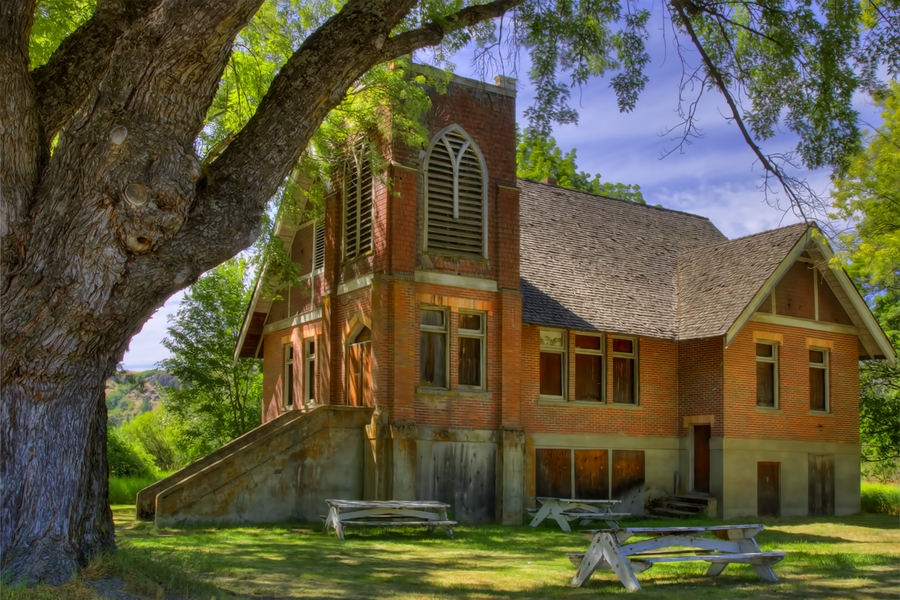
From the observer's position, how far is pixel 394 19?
29.2 ft

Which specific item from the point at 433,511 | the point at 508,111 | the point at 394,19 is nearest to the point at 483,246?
the point at 508,111

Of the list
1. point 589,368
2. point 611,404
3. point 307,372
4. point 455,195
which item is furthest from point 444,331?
point 611,404

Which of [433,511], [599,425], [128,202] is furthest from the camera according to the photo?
[599,425]

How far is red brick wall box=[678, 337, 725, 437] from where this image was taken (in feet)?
78.2

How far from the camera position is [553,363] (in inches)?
914

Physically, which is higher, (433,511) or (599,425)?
(599,425)

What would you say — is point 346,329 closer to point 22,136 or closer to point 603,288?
point 603,288

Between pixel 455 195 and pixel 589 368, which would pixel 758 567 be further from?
pixel 589 368

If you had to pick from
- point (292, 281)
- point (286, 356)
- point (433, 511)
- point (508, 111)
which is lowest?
point (433, 511)

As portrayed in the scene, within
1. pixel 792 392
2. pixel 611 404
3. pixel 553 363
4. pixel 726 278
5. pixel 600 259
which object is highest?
pixel 600 259

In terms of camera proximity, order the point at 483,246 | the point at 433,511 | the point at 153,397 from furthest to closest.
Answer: the point at 153,397, the point at 483,246, the point at 433,511

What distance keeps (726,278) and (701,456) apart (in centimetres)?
496

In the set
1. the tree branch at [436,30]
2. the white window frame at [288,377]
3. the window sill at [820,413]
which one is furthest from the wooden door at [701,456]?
the tree branch at [436,30]

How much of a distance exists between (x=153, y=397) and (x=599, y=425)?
435 feet
